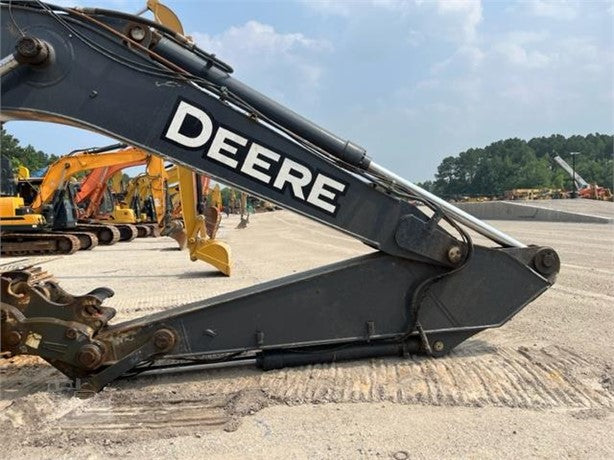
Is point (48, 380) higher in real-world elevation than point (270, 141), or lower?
lower

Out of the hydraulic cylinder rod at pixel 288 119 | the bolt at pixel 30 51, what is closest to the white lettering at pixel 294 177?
the hydraulic cylinder rod at pixel 288 119

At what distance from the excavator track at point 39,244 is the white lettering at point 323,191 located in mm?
13466

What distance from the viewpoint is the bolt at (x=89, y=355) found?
3.63 metres

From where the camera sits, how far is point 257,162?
3689 millimetres

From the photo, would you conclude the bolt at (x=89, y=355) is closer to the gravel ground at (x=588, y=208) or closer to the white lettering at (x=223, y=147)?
the white lettering at (x=223, y=147)

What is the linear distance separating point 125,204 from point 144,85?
22455 millimetres

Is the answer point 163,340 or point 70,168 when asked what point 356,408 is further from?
point 70,168

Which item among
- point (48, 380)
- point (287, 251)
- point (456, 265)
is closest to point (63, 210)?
point (287, 251)

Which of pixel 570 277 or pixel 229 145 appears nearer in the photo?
pixel 229 145

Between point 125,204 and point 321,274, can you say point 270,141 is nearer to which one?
point 321,274

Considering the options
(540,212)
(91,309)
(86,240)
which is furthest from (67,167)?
(540,212)

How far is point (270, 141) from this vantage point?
12.2 feet

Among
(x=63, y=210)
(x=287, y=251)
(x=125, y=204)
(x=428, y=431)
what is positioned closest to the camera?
(x=428, y=431)

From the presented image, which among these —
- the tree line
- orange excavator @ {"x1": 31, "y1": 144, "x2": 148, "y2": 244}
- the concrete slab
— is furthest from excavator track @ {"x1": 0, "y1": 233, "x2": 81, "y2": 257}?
the tree line
